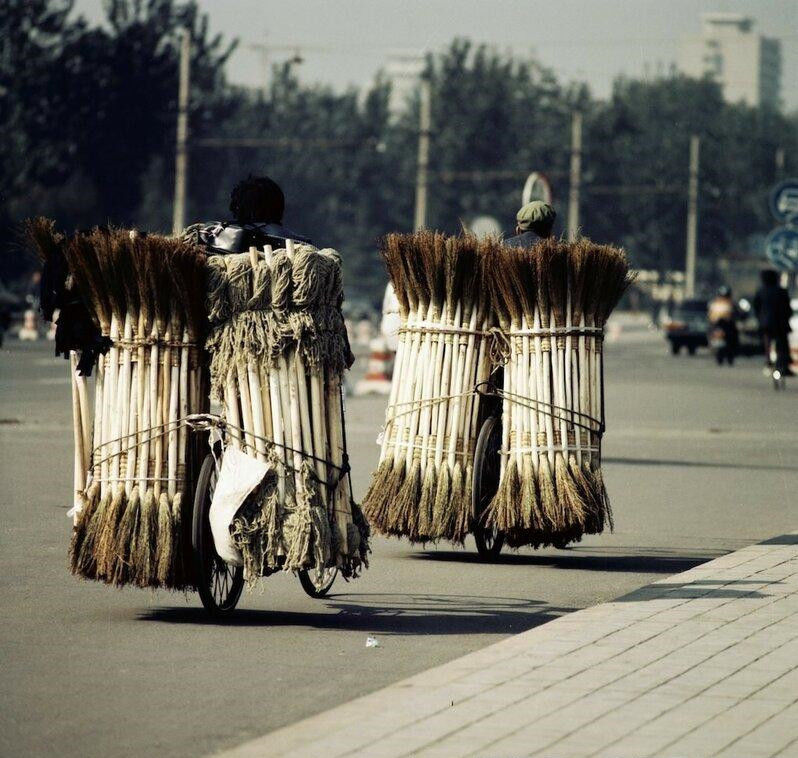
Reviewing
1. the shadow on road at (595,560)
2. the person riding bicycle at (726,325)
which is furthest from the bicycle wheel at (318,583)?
the person riding bicycle at (726,325)

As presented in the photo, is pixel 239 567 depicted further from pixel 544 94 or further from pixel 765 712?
pixel 544 94

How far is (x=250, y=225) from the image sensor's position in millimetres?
8352

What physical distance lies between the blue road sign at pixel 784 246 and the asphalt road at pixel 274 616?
11.2 metres

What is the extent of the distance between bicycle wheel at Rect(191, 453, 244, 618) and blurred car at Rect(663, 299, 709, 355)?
157 feet

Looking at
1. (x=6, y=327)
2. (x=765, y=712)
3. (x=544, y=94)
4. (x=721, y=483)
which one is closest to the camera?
(x=765, y=712)

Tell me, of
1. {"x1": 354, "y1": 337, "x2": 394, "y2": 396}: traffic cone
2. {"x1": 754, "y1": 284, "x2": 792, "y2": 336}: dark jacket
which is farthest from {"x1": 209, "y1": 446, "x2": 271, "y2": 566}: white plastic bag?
{"x1": 754, "y1": 284, "x2": 792, "y2": 336}: dark jacket

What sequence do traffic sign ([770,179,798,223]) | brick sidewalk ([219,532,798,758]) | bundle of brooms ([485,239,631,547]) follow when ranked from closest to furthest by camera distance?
1. brick sidewalk ([219,532,798,758])
2. bundle of brooms ([485,239,631,547])
3. traffic sign ([770,179,798,223])

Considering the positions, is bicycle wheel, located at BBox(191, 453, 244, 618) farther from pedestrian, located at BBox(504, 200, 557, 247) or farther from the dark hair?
pedestrian, located at BBox(504, 200, 557, 247)

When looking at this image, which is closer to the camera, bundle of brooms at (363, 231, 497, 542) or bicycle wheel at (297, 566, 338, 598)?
bicycle wheel at (297, 566, 338, 598)


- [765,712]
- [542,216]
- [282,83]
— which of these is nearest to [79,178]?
[282,83]

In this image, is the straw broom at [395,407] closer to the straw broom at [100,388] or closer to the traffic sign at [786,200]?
the straw broom at [100,388]

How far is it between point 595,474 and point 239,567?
107 inches

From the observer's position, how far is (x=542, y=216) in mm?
10938

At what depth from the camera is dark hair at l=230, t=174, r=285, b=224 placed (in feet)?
27.5
